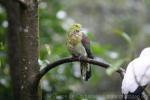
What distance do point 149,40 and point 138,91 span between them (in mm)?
4777

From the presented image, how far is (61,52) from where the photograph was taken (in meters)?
4.32

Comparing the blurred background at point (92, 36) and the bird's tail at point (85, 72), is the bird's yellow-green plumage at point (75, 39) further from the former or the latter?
the blurred background at point (92, 36)

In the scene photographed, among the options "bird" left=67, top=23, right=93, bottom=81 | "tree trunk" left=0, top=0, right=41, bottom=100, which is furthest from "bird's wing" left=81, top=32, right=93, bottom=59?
"tree trunk" left=0, top=0, right=41, bottom=100

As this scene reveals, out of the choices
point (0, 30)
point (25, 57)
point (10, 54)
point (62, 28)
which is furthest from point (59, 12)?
point (25, 57)

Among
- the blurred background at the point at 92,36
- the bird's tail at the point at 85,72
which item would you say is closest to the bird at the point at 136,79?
the bird's tail at the point at 85,72

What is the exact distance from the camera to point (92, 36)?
4.35 m

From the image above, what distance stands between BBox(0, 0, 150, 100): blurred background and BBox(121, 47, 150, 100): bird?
92cm

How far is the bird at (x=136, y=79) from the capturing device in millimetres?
2572

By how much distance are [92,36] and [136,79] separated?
1.73 metres

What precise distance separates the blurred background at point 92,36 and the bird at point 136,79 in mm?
923

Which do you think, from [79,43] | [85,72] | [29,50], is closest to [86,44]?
[79,43]

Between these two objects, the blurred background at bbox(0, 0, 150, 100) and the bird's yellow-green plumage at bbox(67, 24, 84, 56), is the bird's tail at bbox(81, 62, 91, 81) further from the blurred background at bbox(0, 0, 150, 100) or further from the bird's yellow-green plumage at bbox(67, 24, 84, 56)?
the blurred background at bbox(0, 0, 150, 100)

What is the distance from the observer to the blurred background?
4.36 metres

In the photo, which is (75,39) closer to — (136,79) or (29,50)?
(29,50)
